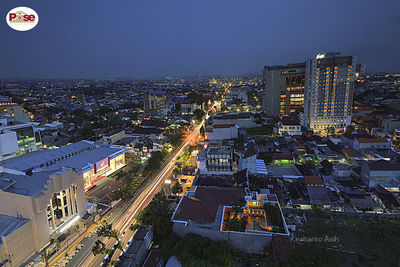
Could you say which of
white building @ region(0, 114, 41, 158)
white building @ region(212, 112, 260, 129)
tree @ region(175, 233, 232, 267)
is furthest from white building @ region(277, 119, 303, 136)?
white building @ region(0, 114, 41, 158)

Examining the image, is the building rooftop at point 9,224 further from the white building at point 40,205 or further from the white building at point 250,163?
the white building at point 250,163

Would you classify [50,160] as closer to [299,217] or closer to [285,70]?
[299,217]

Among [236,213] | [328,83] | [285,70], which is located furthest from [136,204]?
[285,70]

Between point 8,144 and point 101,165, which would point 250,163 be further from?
point 8,144

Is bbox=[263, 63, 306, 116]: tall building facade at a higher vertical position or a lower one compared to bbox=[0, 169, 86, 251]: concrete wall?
higher

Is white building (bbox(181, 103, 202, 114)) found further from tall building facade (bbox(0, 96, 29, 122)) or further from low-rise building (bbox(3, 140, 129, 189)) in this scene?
tall building facade (bbox(0, 96, 29, 122))
